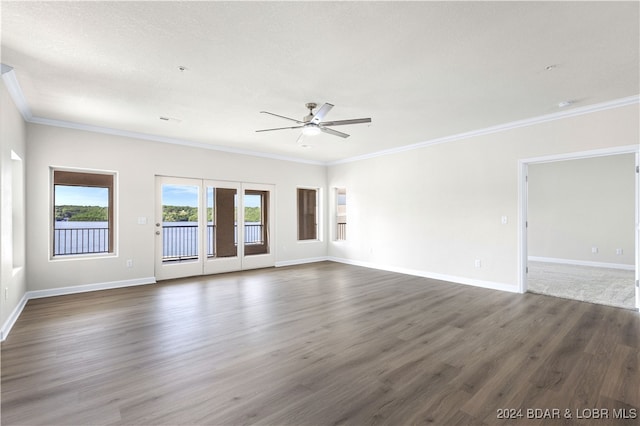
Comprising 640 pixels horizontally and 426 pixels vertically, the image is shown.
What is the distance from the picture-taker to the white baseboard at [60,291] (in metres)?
3.38

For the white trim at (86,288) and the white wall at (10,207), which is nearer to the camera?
the white wall at (10,207)

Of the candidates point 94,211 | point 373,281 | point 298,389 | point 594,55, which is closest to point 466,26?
point 594,55

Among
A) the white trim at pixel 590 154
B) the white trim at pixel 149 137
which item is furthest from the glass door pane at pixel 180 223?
the white trim at pixel 590 154

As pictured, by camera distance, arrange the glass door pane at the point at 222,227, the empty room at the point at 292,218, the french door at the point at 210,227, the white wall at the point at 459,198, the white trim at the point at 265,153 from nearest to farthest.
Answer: the empty room at the point at 292,218
the white trim at the point at 265,153
the white wall at the point at 459,198
the french door at the point at 210,227
the glass door pane at the point at 222,227

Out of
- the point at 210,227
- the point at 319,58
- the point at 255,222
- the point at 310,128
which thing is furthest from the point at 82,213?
the point at 319,58

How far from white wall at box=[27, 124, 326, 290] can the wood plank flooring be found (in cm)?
61

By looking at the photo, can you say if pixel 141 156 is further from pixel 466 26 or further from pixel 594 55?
pixel 594 55

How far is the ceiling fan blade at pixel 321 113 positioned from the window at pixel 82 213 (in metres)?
4.12

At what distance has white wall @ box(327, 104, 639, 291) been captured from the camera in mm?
4340

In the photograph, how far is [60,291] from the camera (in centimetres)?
479

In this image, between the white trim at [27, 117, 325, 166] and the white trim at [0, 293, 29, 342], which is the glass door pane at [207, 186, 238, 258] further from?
the white trim at [0, 293, 29, 342]

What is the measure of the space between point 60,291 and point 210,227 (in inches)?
103

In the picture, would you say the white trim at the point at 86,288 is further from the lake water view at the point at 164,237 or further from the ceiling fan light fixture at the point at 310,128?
the ceiling fan light fixture at the point at 310,128

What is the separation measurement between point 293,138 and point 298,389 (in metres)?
→ 4.46
